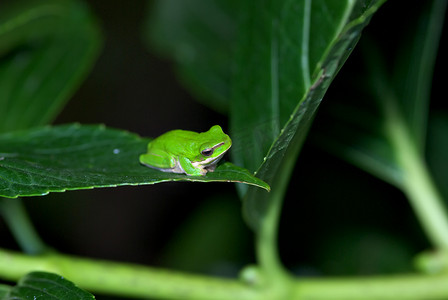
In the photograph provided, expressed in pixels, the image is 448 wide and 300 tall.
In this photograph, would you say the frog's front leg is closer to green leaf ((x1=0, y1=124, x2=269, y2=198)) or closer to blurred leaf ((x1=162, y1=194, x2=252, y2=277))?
green leaf ((x1=0, y1=124, x2=269, y2=198))

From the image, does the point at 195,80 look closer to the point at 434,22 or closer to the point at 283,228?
the point at 283,228

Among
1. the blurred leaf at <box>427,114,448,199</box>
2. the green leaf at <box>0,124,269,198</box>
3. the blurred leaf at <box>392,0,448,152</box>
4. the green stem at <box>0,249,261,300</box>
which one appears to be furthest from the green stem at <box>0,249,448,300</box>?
the blurred leaf at <box>427,114,448,199</box>

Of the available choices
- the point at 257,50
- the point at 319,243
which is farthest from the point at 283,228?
the point at 257,50

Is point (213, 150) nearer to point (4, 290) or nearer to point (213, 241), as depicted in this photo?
point (4, 290)

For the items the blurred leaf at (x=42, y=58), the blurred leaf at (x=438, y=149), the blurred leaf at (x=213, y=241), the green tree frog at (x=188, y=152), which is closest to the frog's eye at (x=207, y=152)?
the green tree frog at (x=188, y=152)

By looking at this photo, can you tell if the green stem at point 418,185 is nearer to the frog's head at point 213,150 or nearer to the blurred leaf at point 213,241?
the frog's head at point 213,150
